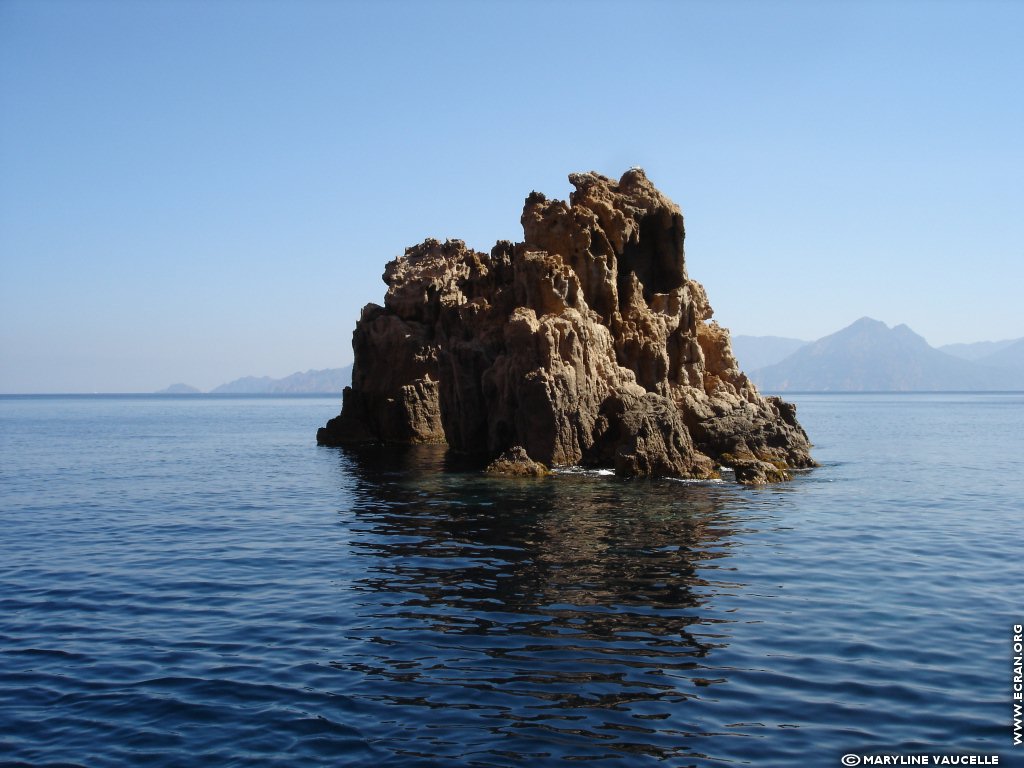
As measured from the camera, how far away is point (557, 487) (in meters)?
43.9

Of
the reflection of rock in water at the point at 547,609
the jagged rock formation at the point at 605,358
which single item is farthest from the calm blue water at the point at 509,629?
the jagged rock formation at the point at 605,358

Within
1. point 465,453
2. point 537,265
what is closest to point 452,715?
point 537,265

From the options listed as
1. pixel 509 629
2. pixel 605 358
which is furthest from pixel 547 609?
pixel 605 358

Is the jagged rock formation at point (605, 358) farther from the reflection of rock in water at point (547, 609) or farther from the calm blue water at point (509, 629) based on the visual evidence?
the reflection of rock in water at point (547, 609)

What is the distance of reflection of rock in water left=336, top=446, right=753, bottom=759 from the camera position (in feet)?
50.6

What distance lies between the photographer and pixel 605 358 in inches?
2130

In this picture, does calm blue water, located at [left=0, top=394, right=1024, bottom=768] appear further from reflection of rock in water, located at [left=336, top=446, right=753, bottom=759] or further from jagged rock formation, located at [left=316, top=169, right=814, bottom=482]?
jagged rock formation, located at [left=316, top=169, right=814, bottom=482]

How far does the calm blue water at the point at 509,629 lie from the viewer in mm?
14203

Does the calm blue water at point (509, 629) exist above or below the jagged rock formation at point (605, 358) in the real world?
below

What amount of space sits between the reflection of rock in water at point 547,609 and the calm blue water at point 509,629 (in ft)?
0.29

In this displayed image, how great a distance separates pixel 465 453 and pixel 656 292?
18.6 meters

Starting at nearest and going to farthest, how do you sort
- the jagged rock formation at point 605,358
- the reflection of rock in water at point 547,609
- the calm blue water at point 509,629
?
1. the calm blue water at point 509,629
2. the reflection of rock in water at point 547,609
3. the jagged rock formation at point 605,358

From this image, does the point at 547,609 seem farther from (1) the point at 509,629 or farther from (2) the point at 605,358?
→ (2) the point at 605,358

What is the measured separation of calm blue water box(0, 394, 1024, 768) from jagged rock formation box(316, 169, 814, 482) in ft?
32.1
